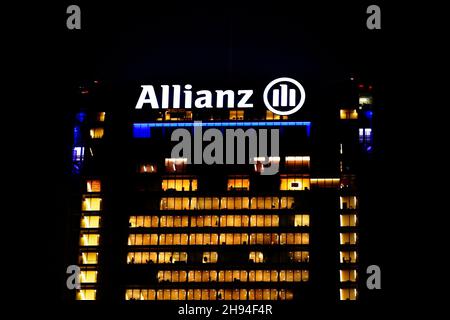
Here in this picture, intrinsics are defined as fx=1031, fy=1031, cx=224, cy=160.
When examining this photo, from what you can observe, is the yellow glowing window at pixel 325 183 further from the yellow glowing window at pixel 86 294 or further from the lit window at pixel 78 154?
the yellow glowing window at pixel 86 294

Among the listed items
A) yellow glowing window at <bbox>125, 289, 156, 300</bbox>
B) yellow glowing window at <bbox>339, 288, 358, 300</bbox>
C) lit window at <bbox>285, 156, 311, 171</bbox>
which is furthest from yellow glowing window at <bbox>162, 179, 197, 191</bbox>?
yellow glowing window at <bbox>339, 288, 358, 300</bbox>

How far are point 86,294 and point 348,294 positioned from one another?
42790 mm

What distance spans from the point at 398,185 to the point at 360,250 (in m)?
28.8

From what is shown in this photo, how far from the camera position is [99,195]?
17475 cm

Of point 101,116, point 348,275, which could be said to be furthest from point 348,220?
point 101,116

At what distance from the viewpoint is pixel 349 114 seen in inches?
6939

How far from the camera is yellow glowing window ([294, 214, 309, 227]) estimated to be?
547 feet

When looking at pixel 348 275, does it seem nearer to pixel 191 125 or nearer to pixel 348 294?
pixel 348 294

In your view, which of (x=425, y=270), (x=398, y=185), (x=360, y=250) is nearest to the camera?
(x=425, y=270)

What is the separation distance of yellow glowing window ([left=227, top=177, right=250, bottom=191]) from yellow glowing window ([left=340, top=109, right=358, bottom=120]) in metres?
20.2

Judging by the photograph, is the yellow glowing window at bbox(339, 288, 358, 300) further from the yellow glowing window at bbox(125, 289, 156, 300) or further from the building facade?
the yellow glowing window at bbox(125, 289, 156, 300)
